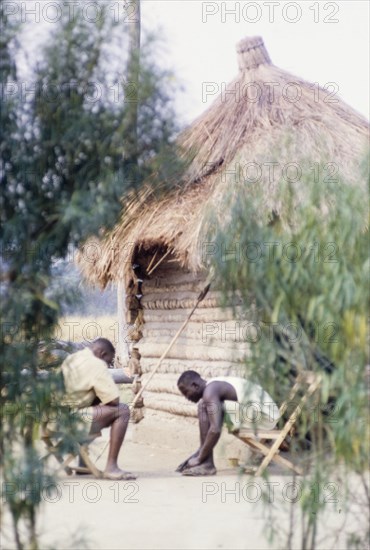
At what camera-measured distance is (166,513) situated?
7.90 meters

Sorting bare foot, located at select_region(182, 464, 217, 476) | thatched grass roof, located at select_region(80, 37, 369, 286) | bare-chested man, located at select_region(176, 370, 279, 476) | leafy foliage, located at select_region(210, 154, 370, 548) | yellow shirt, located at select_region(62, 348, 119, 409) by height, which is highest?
thatched grass roof, located at select_region(80, 37, 369, 286)

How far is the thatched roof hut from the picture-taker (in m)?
10.6

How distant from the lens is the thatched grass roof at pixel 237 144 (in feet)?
34.4

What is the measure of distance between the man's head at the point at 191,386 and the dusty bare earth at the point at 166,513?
74 cm

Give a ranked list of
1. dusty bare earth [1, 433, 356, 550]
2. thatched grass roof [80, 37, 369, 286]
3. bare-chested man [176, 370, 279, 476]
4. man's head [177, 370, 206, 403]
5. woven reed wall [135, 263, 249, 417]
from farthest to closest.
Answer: woven reed wall [135, 263, 249, 417] → thatched grass roof [80, 37, 369, 286] → man's head [177, 370, 206, 403] → bare-chested man [176, 370, 279, 476] → dusty bare earth [1, 433, 356, 550]

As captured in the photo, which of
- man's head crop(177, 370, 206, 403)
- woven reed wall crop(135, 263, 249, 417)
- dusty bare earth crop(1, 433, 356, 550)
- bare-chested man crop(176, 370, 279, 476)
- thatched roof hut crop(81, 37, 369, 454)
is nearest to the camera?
dusty bare earth crop(1, 433, 356, 550)

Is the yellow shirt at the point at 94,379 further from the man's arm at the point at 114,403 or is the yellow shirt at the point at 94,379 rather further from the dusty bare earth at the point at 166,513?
the dusty bare earth at the point at 166,513

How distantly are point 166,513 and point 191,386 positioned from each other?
1970 mm

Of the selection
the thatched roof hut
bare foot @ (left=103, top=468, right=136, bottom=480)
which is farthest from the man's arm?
the thatched roof hut

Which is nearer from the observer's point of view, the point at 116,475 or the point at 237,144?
the point at 116,475

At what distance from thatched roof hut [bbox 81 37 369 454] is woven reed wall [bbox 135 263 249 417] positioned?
12 mm

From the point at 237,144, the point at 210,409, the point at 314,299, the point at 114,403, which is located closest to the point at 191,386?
the point at 210,409

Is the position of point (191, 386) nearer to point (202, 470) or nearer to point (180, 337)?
point (202, 470)

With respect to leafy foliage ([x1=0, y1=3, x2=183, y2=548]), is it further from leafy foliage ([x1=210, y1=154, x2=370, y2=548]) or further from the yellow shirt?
the yellow shirt
